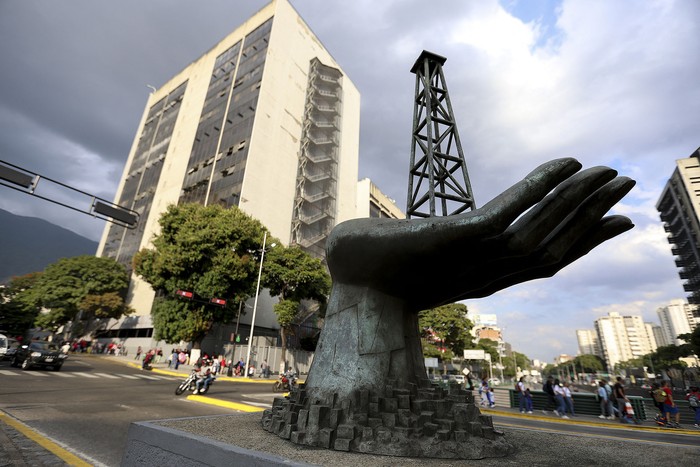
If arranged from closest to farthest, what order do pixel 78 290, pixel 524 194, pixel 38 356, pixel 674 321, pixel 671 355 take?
pixel 524 194 < pixel 38 356 < pixel 78 290 < pixel 671 355 < pixel 674 321

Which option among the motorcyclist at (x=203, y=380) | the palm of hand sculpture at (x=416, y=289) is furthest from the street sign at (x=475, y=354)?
the palm of hand sculpture at (x=416, y=289)

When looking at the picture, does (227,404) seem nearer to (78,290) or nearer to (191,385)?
(191,385)

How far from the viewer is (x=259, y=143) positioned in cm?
3853

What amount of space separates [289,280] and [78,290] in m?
26.8

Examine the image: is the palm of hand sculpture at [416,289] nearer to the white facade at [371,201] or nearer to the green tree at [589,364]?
the white facade at [371,201]

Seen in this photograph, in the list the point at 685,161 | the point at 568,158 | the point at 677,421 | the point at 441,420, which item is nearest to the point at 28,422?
the point at 441,420

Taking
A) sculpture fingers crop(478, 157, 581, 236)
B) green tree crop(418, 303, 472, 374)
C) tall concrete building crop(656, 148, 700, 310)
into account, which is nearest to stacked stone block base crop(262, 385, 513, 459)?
sculpture fingers crop(478, 157, 581, 236)

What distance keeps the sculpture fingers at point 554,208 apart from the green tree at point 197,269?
78.2 ft

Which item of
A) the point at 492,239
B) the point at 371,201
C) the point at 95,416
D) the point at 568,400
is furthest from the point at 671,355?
the point at 95,416

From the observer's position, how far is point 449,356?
41.2 m

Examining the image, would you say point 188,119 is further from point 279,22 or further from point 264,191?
point 264,191

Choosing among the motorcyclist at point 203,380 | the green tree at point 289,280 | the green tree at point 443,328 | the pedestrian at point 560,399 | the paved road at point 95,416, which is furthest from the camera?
the green tree at point 443,328

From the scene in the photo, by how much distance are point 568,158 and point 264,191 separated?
35.8 m

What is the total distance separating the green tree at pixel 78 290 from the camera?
37.0 metres
